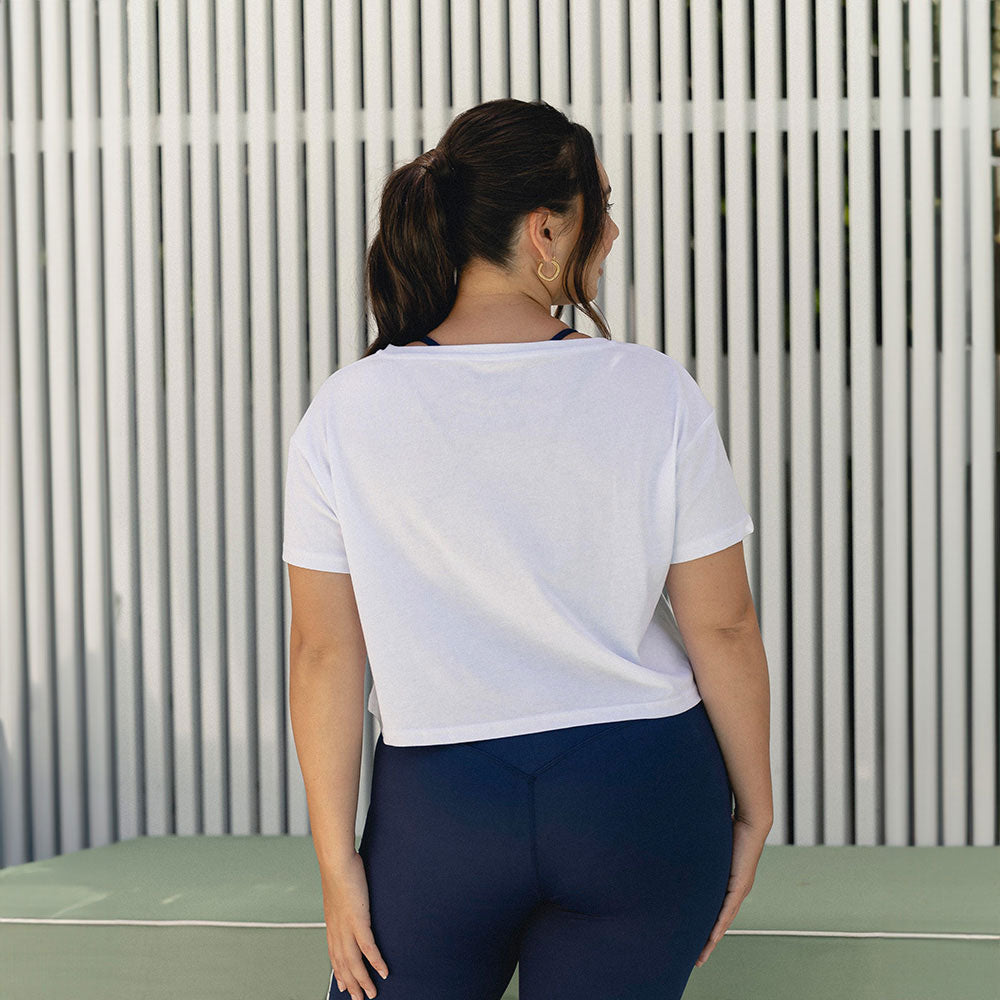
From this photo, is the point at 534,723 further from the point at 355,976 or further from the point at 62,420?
the point at 62,420

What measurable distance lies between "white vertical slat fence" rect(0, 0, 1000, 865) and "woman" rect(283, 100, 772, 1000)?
169 cm

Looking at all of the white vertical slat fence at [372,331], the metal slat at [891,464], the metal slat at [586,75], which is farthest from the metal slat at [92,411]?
the metal slat at [891,464]

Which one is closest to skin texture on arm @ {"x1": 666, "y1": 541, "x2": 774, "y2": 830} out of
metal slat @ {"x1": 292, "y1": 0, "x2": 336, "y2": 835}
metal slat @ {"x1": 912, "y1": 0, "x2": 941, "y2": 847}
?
metal slat @ {"x1": 912, "y1": 0, "x2": 941, "y2": 847}

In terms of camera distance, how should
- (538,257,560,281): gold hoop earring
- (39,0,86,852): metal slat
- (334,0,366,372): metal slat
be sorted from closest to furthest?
1. (538,257,560,281): gold hoop earring
2. (334,0,366,372): metal slat
3. (39,0,86,852): metal slat

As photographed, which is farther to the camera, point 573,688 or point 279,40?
point 279,40

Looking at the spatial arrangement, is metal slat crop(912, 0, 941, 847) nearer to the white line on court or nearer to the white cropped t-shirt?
the white line on court

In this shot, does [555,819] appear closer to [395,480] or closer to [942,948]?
[395,480]

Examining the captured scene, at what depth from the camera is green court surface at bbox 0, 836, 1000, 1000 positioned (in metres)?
2.01

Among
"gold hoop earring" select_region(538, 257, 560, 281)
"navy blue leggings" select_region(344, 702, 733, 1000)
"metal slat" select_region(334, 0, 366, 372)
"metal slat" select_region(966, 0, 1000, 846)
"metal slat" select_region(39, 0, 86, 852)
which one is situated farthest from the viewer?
"metal slat" select_region(39, 0, 86, 852)

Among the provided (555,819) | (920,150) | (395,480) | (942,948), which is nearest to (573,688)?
(555,819)

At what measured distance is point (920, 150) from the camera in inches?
106

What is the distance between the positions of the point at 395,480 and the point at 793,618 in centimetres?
192

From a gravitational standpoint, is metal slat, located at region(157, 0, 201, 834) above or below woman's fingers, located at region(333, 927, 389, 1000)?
above

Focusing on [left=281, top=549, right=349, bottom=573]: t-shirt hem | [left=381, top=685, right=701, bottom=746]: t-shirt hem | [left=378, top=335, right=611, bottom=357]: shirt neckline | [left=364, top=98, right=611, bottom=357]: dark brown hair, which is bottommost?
[left=381, top=685, right=701, bottom=746]: t-shirt hem
